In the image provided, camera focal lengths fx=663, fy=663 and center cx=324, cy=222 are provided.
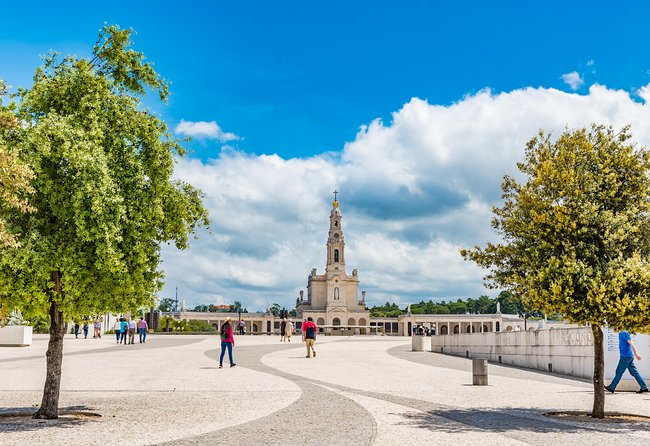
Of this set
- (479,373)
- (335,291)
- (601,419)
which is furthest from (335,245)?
(601,419)

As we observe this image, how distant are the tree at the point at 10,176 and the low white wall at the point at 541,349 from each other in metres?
18.3

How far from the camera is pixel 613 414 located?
522 inches

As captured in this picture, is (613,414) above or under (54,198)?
under

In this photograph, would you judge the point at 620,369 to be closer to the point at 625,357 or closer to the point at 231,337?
the point at 625,357

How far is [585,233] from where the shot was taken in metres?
12.4

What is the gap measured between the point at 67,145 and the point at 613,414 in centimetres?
1147

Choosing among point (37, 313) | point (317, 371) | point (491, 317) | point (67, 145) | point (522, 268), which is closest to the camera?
point (67, 145)

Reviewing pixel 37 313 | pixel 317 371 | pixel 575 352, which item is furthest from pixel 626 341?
pixel 37 313

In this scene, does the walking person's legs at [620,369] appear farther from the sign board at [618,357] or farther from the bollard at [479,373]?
the bollard at [479,373]

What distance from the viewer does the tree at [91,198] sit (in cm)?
1109

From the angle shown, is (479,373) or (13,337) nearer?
(479,373)

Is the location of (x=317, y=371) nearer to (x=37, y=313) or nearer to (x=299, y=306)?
(x=37, y=313)

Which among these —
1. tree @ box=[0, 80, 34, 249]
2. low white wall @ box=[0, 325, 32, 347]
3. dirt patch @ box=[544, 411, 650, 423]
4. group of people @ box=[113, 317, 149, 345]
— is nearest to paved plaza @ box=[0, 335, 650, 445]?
dirt patch @ box=[544, 411, 650, 423]

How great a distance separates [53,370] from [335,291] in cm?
14080
